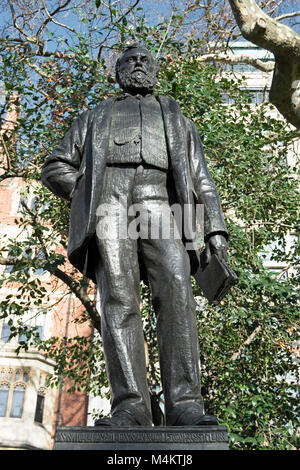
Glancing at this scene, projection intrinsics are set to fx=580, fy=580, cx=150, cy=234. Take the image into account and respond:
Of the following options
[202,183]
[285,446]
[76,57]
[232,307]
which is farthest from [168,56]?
[202,183]

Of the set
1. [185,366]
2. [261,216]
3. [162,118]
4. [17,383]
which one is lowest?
[185,366]

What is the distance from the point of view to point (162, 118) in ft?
13.8

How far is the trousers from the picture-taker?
10.9 ft

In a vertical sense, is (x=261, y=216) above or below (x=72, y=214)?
above

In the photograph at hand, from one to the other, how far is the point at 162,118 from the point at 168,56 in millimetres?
8319

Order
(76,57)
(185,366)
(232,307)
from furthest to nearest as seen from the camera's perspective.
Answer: (76,57), (232,307), (185,366)

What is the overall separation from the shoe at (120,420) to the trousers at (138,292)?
4 cm

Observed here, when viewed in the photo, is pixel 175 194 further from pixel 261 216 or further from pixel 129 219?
pixel 261 216

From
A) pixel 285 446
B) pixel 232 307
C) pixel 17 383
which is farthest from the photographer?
pixel 17 383

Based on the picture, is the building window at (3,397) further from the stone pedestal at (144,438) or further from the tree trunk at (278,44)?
the stone pedestal at (144,438)

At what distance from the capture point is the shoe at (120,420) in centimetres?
295

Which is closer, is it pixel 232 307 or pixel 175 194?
pixel 175 194

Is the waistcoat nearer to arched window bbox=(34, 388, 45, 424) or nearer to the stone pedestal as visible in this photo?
the stone pedestal

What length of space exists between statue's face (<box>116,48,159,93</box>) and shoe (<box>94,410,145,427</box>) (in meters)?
2.45
